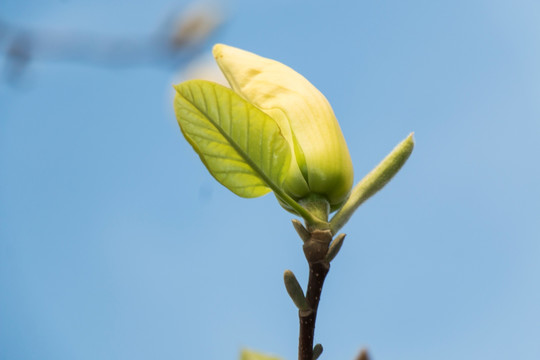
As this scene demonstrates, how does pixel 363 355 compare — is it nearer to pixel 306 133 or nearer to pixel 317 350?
pixel 317 350

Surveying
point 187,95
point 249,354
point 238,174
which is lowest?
point 249,354

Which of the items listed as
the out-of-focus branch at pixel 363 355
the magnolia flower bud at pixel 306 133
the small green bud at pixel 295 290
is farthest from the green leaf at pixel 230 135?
the out-of-focus branch at pixel 363 355

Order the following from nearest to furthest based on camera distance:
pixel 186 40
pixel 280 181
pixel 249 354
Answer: pixel 249 354, pixel 280 181, pixel 186 40

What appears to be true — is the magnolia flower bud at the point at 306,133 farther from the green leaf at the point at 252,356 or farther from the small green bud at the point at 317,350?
the green leaf at the point at 252,356

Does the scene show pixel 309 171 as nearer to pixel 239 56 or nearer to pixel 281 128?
pixel 281 128

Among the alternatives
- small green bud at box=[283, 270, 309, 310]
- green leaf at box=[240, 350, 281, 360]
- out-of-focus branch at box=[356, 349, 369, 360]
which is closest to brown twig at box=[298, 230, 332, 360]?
small green bud at box=[283, 270, 309, 310]

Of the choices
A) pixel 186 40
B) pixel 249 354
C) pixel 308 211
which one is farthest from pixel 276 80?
pixel 186 40

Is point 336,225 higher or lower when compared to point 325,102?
lower
